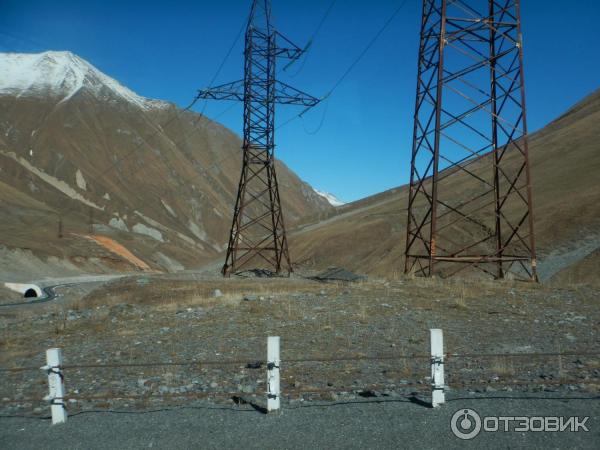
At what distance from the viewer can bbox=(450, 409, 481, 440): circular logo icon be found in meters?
5.59

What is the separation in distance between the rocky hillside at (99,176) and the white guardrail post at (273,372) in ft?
154

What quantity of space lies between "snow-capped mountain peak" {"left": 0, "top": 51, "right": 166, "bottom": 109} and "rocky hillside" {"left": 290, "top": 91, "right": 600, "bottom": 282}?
86.8 m

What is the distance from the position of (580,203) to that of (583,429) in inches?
1092

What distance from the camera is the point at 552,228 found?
28.2m

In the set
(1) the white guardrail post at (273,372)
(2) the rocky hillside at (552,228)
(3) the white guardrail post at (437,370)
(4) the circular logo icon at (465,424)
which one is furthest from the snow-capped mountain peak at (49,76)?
(4) the circular logo icon at (465,424)

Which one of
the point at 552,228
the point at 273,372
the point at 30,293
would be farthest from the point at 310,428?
the point at 30,293

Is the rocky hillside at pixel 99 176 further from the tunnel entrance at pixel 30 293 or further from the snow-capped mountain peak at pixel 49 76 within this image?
the tunnel entrance at pixel 30 293

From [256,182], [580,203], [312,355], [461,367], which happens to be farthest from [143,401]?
[256,182]

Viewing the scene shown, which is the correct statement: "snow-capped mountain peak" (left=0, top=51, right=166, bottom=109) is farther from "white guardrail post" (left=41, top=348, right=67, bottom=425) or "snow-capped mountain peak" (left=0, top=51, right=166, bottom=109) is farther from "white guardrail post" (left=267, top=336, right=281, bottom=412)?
"white guardrail post" (left=267, top=336, right=281, bottom=412)

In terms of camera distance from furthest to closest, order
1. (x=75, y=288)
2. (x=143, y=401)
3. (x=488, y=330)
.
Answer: (x=75, y=288) → (x=488, y=330) → (x=143, y=401)

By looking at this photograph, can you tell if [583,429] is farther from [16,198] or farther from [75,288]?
[16,198]

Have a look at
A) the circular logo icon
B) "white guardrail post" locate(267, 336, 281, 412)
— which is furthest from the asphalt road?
"white guardrail post" locate(267, 336, 281, 412)

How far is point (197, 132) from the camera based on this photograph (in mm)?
149625

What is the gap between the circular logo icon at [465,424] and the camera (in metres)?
5.59
